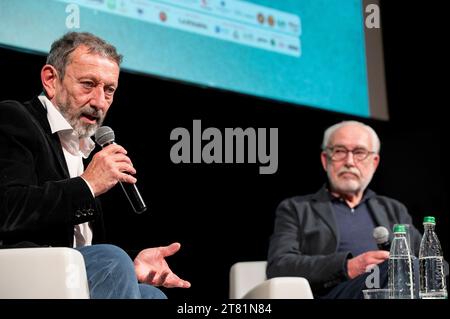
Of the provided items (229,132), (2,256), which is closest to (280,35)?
(229,132)

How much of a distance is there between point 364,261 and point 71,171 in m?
1.11

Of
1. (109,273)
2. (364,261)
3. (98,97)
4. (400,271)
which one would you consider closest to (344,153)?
(364,261)

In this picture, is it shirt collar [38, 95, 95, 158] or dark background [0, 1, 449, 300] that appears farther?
dark background [0, 1, 449, 300]

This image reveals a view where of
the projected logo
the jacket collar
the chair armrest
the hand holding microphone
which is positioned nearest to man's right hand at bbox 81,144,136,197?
the hand holding microphone

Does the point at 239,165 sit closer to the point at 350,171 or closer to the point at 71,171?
the point at 350,171

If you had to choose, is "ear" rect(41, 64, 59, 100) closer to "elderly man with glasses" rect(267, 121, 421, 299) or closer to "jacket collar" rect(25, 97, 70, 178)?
"jacket collar" rect(25, 97, 70, 178)

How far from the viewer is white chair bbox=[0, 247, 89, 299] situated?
1720 millimetres

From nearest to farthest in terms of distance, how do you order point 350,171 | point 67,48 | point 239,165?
point 67,48 < point 350,171 < point 239,165

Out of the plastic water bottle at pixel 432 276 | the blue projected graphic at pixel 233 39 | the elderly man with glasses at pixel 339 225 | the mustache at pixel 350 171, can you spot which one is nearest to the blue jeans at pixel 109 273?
the blue projected graphic at pixel 233 39

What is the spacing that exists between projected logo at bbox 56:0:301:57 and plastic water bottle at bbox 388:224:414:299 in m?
1.14

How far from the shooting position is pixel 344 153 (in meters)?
3.21

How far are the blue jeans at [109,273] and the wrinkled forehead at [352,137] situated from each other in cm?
158

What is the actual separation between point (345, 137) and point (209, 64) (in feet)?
2.08
